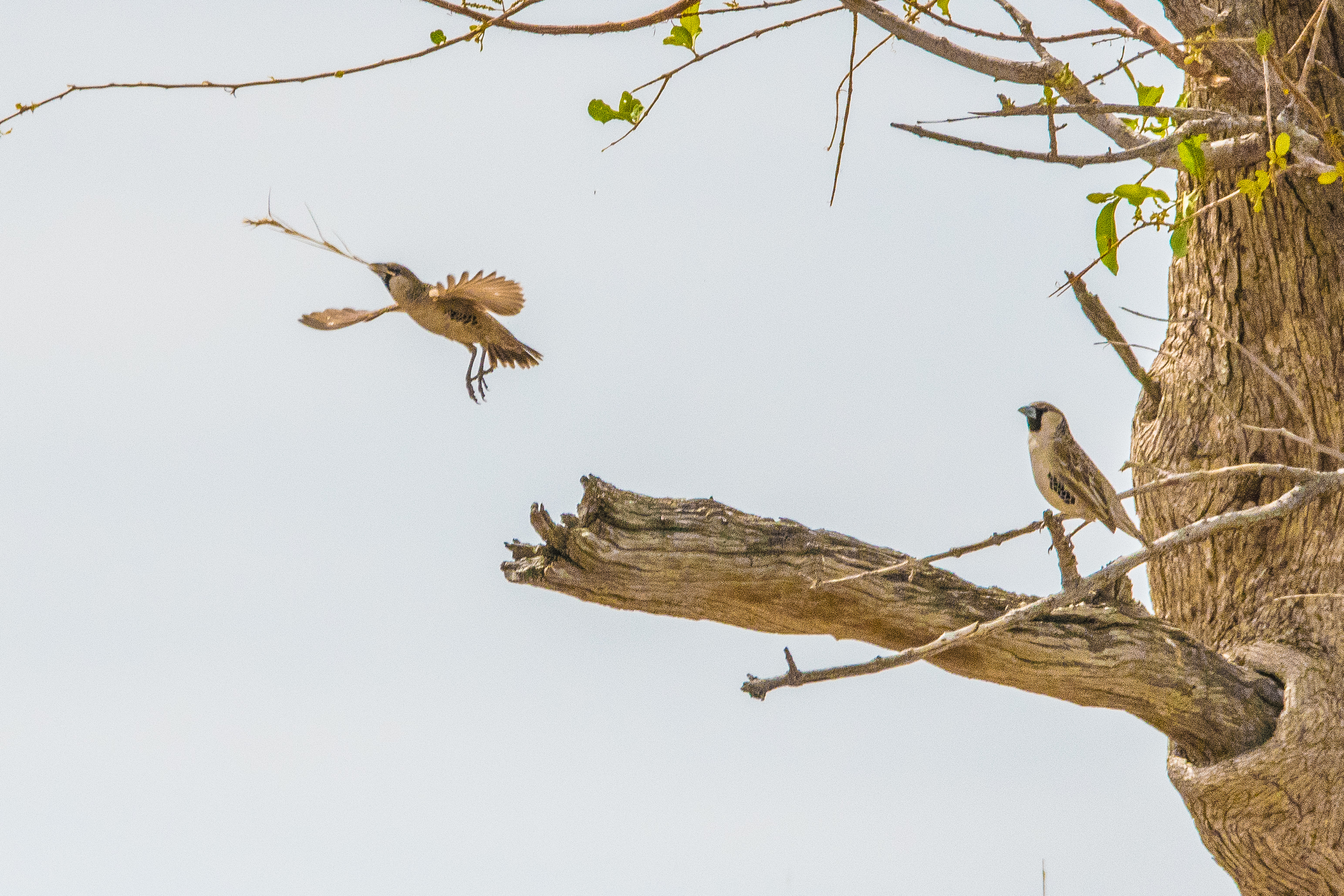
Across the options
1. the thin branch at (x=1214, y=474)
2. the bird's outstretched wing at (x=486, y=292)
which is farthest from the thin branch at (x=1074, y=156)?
the bird's outstretched wing at (x=486, y=292)

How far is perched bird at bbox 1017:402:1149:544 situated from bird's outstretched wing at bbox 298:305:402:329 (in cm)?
217

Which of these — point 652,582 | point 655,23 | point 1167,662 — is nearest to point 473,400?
point 652,582

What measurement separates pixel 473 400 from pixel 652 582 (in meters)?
0.96

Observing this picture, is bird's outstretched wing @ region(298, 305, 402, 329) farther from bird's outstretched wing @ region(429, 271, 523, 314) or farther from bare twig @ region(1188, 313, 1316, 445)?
bare twig @ region(1188, 313, 1316, 445)

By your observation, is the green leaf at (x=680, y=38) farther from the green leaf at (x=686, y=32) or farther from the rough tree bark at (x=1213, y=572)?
the rough tree bark at (x=1213, y=572)

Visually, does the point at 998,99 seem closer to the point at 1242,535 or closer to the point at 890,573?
the point at 890,573

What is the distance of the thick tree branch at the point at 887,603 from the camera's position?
3104mm

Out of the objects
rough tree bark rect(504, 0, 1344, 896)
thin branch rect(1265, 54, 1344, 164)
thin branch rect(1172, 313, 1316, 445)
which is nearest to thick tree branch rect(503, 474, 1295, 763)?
rough tree bark rect(504, 0, 1344, 896)

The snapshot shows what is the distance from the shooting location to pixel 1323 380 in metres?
3.85

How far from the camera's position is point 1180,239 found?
3.09 meters

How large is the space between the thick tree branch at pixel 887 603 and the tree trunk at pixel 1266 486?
0.14 metres

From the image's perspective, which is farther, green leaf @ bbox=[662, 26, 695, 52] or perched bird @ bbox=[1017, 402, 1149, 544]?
perched bird @ bbox=[1017, 402, 1149, 544]

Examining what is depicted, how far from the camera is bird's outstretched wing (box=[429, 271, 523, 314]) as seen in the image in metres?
3.82

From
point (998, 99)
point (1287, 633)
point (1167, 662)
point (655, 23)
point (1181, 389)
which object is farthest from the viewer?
point (1181, 389)
